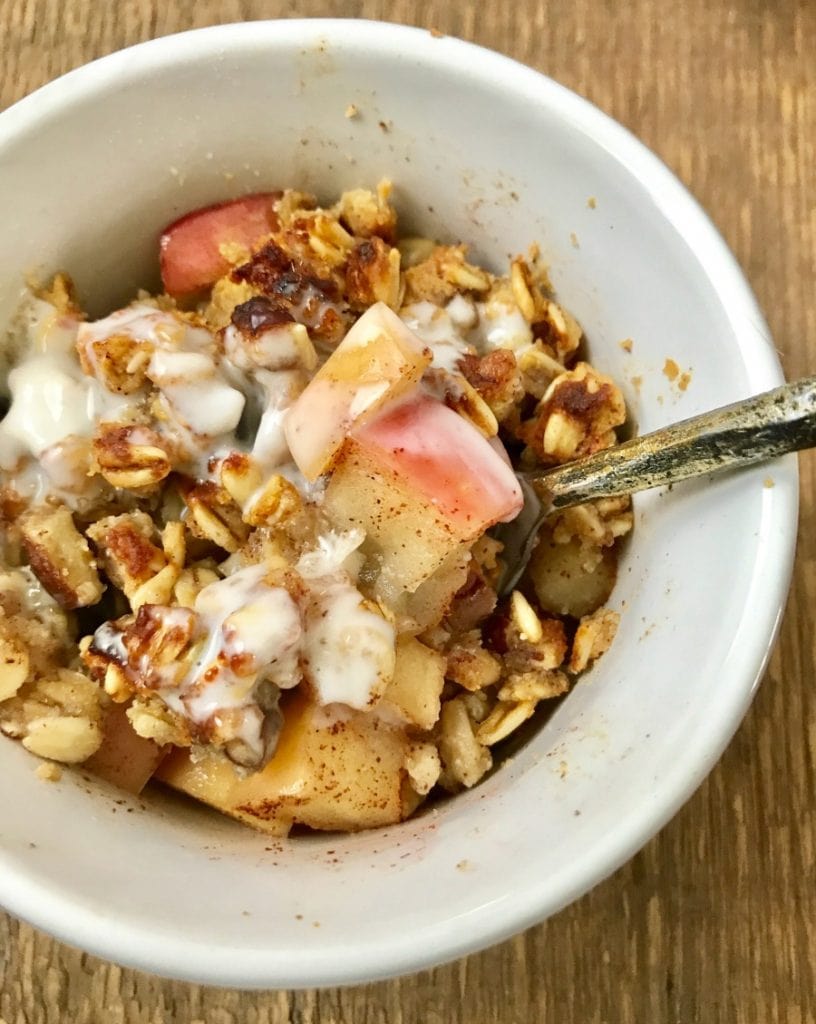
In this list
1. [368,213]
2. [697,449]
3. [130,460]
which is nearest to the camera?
[697,449]

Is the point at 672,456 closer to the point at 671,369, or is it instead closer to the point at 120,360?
the point at 671,369

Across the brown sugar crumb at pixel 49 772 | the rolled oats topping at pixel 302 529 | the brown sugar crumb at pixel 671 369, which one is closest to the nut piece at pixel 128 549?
the rolled oats topping at pixel 302 529

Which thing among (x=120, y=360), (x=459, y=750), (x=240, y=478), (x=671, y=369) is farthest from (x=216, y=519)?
(x=671, y=369)

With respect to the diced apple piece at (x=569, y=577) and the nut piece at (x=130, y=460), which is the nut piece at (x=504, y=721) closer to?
the diced apple piece at (x=569, y=577)

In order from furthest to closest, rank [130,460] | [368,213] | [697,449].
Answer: [368,213], [130,460], [697,449]

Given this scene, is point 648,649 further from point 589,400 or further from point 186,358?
point 186,358

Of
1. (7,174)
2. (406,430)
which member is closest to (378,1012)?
(406,430)

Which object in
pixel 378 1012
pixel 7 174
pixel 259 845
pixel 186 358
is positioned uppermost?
pixel 7 174

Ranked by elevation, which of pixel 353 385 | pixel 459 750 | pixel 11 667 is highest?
pixel 353 385
